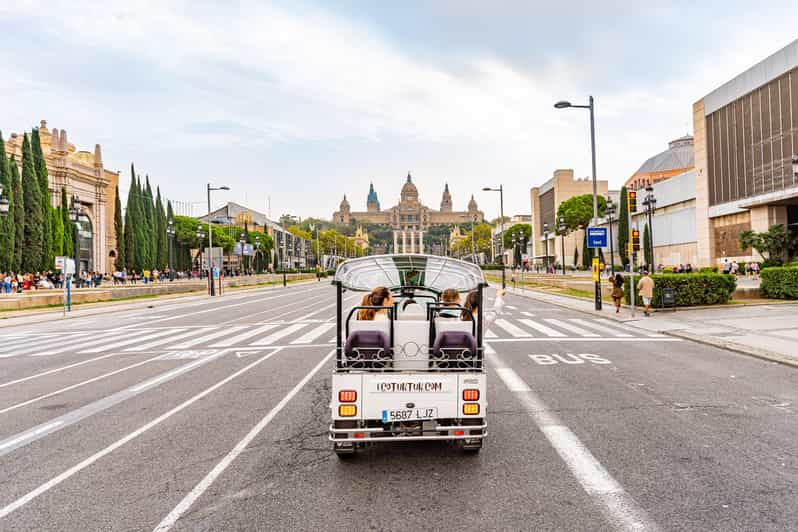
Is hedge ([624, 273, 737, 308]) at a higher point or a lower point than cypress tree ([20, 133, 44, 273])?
lower

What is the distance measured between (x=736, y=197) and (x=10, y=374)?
56.2 meters

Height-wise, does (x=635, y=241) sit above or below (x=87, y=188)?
below

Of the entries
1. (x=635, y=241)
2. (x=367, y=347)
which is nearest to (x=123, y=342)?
(x=367, y=347)

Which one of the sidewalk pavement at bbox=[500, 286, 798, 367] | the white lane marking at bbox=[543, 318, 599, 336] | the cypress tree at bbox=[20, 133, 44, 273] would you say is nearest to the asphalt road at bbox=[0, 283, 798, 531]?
the sidewalk pavement at bbox=[500, 286, 798, 367]

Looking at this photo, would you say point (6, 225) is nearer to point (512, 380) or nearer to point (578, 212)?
point (512, 380)

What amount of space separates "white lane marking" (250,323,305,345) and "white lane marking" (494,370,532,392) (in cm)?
713

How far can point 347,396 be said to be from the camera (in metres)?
5.15

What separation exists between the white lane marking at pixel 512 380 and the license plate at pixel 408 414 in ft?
12.8

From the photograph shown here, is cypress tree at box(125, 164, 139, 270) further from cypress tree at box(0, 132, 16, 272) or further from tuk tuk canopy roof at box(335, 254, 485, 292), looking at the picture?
tuk tuk canopy roof at box(335, 254, 485, 292)

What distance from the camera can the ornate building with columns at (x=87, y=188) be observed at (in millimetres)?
63188

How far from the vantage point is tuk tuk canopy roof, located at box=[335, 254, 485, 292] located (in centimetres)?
650

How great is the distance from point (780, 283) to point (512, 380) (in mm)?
21643

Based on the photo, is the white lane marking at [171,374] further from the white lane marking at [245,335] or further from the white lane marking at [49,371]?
the white lane marking at [49,371]

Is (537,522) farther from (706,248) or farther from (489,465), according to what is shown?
(706,248)
